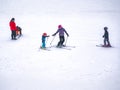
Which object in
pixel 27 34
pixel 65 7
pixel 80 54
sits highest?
pixel 65 7

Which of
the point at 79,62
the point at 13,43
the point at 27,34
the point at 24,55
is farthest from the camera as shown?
the point at 27,34

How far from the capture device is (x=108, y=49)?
13195mm

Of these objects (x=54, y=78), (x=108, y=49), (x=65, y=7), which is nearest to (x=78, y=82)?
(x=54, y=78)

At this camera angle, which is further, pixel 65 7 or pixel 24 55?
pixel 65 7

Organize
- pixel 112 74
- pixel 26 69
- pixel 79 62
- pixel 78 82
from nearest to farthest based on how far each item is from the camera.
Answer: pixel 78 82 < pixel 112 74 < pixel 26 69 < pixel 79 62

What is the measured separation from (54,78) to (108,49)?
553 centimetres

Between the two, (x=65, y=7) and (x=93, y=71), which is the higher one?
(x=65, y=7)

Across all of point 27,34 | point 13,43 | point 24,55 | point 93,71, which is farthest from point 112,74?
point 27,34

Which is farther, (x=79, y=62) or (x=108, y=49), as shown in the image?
(x=108, y=49)

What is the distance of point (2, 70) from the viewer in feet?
31.6

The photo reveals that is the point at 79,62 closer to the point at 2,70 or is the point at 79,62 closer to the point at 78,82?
the point at 78,82

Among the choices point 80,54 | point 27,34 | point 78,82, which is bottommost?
point 78,82

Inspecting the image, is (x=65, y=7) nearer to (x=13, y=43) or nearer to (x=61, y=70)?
(x=13, y=43)

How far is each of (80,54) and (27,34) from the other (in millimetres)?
7257
